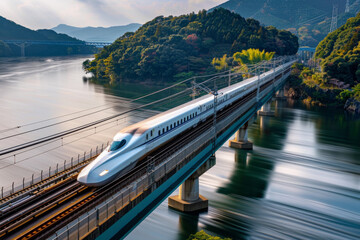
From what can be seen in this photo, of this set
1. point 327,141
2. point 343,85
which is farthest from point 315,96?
point 327,141

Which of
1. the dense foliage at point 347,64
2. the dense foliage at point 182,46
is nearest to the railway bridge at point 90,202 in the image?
the dense foliage at point 347,64

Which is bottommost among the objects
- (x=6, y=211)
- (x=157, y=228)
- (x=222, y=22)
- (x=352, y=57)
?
(x=157, y=228)

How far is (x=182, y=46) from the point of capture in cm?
12694

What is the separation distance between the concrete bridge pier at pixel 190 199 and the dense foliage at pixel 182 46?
91.6 metres

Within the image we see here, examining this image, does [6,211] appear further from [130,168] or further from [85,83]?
[85,83]

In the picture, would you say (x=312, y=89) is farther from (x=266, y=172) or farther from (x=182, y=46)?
(x=266, y=172)

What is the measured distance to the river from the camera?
29.5 metres

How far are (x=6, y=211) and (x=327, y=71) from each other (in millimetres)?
93282

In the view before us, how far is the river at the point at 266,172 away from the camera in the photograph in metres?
29.5

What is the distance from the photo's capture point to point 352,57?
94.9 metres

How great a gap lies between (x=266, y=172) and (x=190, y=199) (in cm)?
1483

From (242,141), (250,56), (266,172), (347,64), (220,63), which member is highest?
(250,56)

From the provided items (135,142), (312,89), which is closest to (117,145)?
(135,142)

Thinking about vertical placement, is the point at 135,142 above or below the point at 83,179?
above
